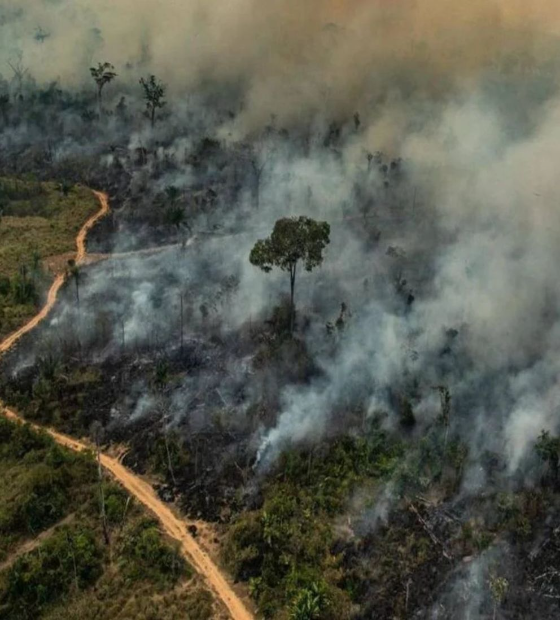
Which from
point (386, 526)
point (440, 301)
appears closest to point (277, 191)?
point (440, 301)

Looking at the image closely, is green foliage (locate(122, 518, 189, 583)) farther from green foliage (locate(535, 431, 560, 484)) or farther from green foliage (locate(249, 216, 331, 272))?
green foliage (locate(249, 216, 331, 272))

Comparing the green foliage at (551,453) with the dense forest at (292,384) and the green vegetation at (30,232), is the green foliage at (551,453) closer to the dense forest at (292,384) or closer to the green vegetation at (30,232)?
the dense forest at (292,384)

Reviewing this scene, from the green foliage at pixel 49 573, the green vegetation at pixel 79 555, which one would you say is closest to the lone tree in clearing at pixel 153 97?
the green vegetation at pixel 79 555

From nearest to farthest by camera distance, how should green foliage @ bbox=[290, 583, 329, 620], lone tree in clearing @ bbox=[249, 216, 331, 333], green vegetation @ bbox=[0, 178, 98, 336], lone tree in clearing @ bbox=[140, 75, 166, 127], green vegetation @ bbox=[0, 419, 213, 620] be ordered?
green foliage @ bbox=[290, 583, 329, 620] → green vegetation @ bbox=[0, 419, 213, 620] → lone tree in clearing @ bbox=[249, 216, 331, 333] → green vegetation @ bbox=[0, 178, 98, 336] → lone tree in clearing @ bbox=[140, 75, 166, 127]

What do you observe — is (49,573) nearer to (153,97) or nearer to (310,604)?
(310,604)

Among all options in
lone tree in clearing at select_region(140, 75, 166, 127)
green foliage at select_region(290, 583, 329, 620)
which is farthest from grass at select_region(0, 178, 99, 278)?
green foliage at select_region(290, 583, 329, 620)

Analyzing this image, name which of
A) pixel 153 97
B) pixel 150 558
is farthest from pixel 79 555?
pixel 153 97
